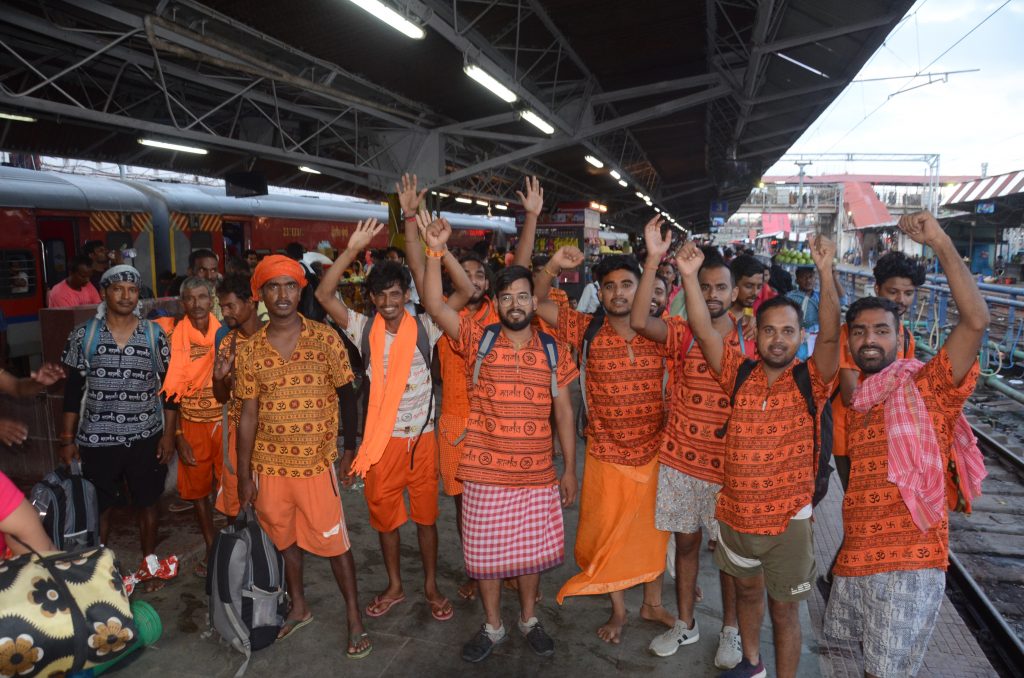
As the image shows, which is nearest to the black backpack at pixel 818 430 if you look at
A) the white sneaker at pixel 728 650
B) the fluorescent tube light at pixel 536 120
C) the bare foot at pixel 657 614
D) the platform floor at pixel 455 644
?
the white sneaker at pixel 728 650

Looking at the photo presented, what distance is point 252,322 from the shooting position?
148 inches

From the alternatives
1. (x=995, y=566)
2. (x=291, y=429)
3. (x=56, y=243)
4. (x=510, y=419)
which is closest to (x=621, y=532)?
(x=510, y=419)

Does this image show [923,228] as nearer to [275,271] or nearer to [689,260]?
[689,260]

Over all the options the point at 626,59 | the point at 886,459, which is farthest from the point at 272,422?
the point at 626,59

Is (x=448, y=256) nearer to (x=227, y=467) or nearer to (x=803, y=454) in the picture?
(x=227, y=467)

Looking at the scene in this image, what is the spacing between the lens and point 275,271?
3193mm

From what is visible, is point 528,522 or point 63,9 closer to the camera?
point 528,522

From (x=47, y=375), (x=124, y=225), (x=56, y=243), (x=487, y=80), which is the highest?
(x=487, y=80)

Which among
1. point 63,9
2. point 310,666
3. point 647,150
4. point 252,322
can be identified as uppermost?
point 647,150

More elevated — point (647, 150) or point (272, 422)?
point (647, 150)

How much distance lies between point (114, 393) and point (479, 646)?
235cm

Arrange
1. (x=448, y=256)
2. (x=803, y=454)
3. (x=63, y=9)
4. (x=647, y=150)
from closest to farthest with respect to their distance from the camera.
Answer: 1. (x=803, y=454)
2. (x=448, y=256)
3. (x=63, y=9)
4. (x=647, y=150)

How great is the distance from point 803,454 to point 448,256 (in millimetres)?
1885

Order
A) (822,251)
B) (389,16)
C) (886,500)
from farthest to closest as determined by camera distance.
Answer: (389,16), (822,251), (886,500)
